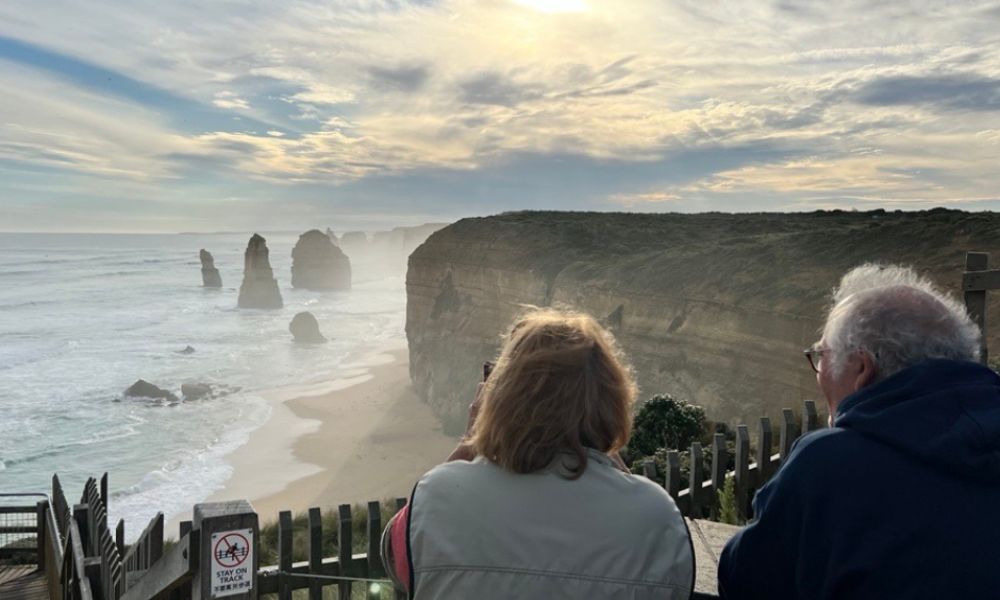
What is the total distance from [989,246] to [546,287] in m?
16.2

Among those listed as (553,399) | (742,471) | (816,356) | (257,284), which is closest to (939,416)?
(816,356)

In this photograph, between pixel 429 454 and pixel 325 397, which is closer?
pixel 429 454

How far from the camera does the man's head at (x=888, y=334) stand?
6.61 ft

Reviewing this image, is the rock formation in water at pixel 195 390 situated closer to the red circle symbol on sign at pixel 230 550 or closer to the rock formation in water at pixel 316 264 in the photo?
the red circle symbol on sign at pixel 230 550

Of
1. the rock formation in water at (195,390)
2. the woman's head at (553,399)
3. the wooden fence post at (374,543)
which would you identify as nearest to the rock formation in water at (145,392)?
the rock formation in water at (195,390)

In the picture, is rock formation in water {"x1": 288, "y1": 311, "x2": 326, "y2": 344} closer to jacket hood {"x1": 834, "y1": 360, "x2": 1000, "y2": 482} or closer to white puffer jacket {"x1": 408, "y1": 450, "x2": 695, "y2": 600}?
white puffer jacket {"x1": 408, "y1": 450, "x2": 695, "y2": 600}

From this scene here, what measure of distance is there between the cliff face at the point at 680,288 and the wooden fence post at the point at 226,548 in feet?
39.1

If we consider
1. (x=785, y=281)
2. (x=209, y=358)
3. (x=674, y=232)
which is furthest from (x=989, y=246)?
(x=209, y=358)

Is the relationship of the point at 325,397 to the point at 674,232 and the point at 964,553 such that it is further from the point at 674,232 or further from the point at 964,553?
the point at 964,553

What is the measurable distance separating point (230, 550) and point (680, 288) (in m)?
21.8

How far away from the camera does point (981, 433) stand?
1.76 m

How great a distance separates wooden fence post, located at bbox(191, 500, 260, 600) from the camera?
2.06 meters

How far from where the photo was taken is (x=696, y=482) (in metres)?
5.23

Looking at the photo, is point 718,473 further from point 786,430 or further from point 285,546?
point 285,546
